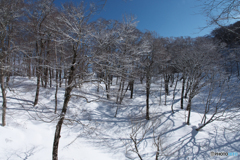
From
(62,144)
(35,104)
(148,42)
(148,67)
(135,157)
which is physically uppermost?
(148,42)

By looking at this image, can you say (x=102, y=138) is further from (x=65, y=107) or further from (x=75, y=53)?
(x=75, y=53)

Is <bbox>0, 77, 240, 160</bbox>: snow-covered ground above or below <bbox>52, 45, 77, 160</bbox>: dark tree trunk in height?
below

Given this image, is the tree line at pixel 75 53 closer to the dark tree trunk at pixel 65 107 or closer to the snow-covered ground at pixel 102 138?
the dark tree trunk at pixel 65 107

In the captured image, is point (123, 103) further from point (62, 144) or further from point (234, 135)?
point (234, 135)

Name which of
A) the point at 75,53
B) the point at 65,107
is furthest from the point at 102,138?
the point at 75,53

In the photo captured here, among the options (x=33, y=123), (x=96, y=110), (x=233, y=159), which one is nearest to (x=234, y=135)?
(x=233, y=159)

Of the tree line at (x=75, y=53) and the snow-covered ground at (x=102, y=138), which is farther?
the snow-covered ground at (x=102, y=138)

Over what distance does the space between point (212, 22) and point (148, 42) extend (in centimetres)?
835

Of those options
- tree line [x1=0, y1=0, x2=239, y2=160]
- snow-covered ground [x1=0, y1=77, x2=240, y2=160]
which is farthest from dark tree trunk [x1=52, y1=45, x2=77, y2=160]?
snow-covered ground [x1=0, y1=77, x2=240, y2=160]

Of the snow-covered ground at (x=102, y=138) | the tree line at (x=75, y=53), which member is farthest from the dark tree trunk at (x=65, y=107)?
the snow-covered ground at (x=102, y=138)

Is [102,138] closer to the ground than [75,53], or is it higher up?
closer to the ground

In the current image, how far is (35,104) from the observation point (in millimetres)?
9773

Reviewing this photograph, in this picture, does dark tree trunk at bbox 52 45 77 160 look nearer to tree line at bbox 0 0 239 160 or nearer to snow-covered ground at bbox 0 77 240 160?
tree line at bbox 0 0 239 160

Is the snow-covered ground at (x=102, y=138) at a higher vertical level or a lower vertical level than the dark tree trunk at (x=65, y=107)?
lower
